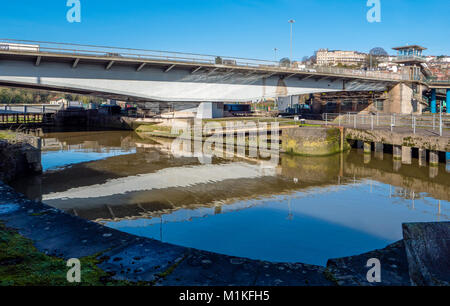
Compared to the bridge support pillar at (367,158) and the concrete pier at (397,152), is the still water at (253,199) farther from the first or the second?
the concrete pier at (397,152)

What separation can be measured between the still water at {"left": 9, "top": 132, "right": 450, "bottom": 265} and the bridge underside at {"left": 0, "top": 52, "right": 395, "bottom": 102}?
30.3 feet

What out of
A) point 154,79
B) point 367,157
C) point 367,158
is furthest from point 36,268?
point 154,79

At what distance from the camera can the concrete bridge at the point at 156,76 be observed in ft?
108

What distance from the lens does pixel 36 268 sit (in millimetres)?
5316

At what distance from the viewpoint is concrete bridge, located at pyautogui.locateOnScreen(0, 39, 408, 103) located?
32812 millimetres

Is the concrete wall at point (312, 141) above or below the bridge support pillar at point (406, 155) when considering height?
above

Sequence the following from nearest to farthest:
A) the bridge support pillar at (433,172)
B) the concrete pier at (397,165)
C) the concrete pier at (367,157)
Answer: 1. the bridge support pillar at (433,172)
2. the concrete pier at (397,165)
3. the concrete pier at (367,157)

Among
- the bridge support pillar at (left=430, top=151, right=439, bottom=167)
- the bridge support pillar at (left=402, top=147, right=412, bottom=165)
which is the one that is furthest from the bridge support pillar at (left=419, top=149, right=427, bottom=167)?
the bridge support pillar at (left=430, top=151, right=439, bottom=167)

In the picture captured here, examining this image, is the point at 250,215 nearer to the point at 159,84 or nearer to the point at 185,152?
the point at 185,152

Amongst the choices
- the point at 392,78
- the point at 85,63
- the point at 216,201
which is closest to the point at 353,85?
the point at 392,78

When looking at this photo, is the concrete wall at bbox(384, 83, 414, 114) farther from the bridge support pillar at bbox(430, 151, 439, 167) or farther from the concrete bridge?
the bridge support pillar at bbox(430, 151, 439, 167)

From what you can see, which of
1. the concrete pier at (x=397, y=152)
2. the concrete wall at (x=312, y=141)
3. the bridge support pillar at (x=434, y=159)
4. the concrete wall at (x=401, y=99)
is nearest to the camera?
the bridge support pillar at (x=434, y=159)

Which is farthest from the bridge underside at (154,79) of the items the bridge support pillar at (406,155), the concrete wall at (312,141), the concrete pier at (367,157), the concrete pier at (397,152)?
the bridge support pillar at (406,155)

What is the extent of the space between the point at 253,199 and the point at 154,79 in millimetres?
26677
